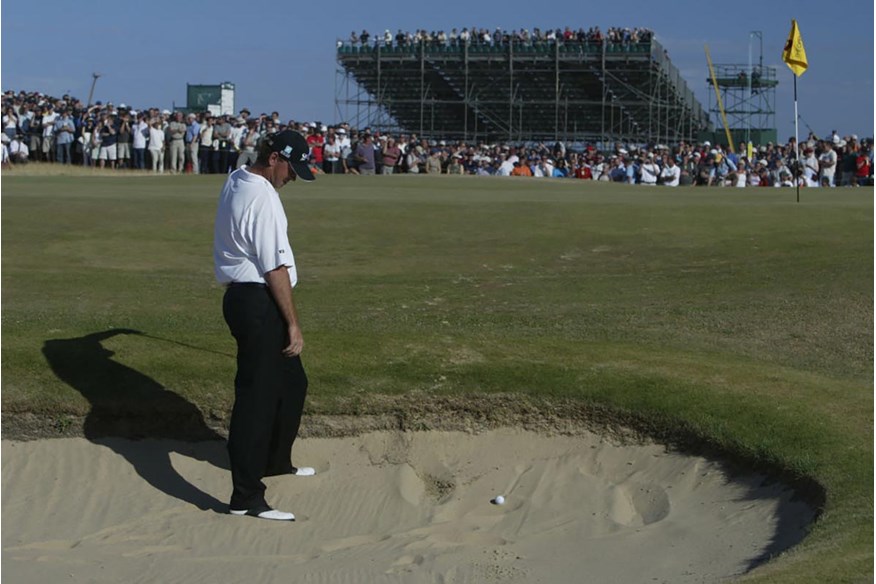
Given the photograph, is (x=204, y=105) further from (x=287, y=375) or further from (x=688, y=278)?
(x=287, y=375)

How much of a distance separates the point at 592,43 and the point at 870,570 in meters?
71.9

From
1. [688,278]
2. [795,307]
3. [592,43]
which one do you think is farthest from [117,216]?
[592,43]

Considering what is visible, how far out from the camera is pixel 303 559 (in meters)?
7.57

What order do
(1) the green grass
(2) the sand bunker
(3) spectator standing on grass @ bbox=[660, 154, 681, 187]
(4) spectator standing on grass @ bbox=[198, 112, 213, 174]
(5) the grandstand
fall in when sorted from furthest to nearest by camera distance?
1. (5) the grandstand
2. (3) spectator standing on grass @ bbox=[660, 154, 681, 187]
3. (4) spectator standing on grass @ bbox=[198, 112, 213, 174]
4. (1) the green grass
5. (2) the sand bunker

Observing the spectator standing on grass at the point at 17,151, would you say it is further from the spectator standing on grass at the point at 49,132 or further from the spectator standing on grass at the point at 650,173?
the spectator standing on grass at the point at 650,173

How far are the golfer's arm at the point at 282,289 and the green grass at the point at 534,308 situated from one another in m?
1.91

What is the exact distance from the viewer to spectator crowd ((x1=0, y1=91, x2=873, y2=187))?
40.7 metres

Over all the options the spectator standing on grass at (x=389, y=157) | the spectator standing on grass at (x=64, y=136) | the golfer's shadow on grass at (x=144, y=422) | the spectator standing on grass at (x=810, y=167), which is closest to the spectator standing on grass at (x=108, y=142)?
the spectator standing on grass at (x=64, y=136)

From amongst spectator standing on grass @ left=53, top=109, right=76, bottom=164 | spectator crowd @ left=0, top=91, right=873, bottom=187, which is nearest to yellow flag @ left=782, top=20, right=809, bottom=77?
spectator crowd @ left=0, top=91, right=873, bottom=187

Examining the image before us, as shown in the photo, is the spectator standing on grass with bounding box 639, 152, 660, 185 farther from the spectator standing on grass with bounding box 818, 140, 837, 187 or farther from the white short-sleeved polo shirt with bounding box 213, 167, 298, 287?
the white short-sleeved polo shirt with bounding box 213, 167, 298, 287

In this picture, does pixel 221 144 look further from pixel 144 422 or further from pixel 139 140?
pixel 144 422

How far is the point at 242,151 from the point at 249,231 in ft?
106

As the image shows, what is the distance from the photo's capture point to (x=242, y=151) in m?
39.3

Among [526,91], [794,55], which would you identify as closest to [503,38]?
[526,91]
